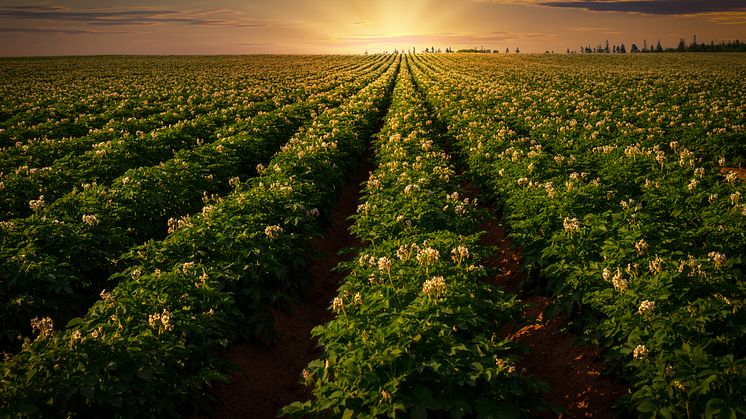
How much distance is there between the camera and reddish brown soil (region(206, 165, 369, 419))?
686 centimetres

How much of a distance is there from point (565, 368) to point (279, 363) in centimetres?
460

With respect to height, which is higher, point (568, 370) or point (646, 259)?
point (646, 259)

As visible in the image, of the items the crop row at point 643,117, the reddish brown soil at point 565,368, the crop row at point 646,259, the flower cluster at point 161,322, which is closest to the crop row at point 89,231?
the flower cluster at point 161,322

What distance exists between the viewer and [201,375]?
208 inches

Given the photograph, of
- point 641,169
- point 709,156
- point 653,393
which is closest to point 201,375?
point 653,393

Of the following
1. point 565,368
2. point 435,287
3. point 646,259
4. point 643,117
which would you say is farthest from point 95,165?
point 643,117

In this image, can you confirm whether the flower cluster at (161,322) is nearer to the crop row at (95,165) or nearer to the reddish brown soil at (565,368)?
the reddish brown soil at (565,368)

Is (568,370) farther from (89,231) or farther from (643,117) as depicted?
(643,117)

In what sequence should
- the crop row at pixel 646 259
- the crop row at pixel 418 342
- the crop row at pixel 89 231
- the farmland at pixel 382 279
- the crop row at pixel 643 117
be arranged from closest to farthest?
the crop row at pixel 418 342, the farmland at pixel 382 279, the crop row at pixel 646 259, the crop row at pixel 89 231, the crop row at pixel 643 117

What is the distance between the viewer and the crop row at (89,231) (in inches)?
291

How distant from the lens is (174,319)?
5.79m

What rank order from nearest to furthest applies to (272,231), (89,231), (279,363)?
(279,363) < (272,231) < (89,231)

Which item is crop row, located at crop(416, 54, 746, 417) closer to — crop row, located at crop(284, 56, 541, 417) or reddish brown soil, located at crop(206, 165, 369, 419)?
crop row, located at crop(284, 56, 541, 417)

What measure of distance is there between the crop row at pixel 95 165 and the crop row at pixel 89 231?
143cm
